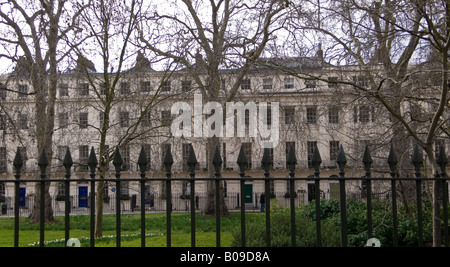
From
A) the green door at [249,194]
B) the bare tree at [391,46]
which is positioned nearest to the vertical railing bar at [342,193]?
the bare tree at [391,46]

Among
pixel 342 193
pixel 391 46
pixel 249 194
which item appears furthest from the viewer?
pixel 249 194

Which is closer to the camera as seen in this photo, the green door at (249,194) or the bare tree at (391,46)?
the bare tree at (391,46)

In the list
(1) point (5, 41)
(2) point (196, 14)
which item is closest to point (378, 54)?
(2) point (196, 14)

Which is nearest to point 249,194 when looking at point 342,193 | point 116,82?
point 116,82

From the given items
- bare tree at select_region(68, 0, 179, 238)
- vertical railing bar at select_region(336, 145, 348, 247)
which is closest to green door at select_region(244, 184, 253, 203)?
bare tree at select_region(68, 0, 179, 238)

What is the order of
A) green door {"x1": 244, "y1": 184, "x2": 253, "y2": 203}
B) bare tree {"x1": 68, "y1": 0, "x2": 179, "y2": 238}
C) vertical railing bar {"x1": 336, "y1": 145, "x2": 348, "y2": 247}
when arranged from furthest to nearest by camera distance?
1. green door {"x1": 244, "y1": 184, "x2": 253, "y2": 203}
2. bare tree {"x1": 68, "y1": 0, "x2": 179, "y2": 238}
3. vertical railing bar {"x1": 336, "y1": 145, "x2": 348, "y2": 247}

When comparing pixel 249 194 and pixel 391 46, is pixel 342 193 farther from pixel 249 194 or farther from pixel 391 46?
pixel 249 194

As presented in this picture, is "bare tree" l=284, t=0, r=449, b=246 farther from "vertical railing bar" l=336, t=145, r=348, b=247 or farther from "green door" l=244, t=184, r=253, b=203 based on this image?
"green door" l=244, t=184, r=253, b=203

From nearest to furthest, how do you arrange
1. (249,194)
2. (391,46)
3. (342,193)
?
(342,193) < (391,46) < (249,194)

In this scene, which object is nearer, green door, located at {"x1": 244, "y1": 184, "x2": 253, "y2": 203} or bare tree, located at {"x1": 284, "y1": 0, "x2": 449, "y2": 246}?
bare tree, located at {"x1": 284, "y1": 0, "x2": 449, "y2": 246}

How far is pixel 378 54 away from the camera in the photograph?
9523mm

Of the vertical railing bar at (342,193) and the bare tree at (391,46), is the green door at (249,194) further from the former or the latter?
the vertical railing bar at (342,193)
